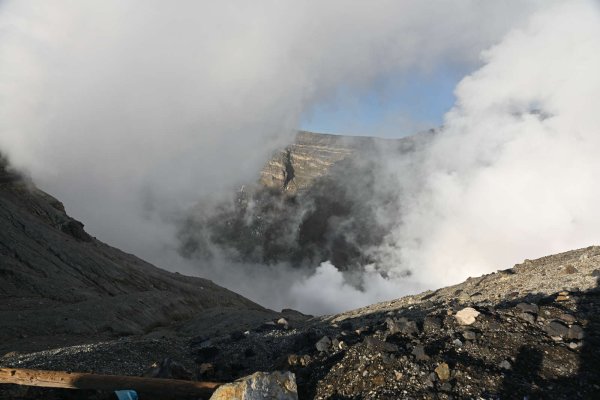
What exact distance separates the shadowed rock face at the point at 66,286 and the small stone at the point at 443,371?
16.4m

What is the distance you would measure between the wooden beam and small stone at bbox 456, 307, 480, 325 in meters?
5.26

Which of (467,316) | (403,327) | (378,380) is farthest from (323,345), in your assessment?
(467,316)

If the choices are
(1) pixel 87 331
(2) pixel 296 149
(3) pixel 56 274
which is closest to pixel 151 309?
(3) pixel 56 274

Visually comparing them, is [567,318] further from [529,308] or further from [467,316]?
[467,316]

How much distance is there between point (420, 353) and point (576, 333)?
3.36 metres

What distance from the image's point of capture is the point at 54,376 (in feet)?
25.5

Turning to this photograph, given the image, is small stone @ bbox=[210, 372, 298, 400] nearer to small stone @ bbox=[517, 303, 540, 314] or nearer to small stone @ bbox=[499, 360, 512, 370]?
small stone @ bbox=[499, 360, 512, 370]

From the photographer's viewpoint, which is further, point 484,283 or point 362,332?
point 484,283

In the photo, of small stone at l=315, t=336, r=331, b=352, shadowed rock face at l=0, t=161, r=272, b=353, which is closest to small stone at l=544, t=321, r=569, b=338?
small stone at l=315, t=336, r=331, b=352

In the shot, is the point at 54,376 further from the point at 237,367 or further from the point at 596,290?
the point at 596,290

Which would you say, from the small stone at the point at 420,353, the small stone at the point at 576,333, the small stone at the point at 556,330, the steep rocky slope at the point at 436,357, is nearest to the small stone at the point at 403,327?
the steep rocky slope at the point at 436,357

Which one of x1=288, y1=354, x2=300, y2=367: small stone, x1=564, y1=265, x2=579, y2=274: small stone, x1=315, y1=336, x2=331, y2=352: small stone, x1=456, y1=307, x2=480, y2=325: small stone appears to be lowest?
x1=288, y1=354, x2=300, y2=367: small stone

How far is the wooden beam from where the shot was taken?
7680 mm

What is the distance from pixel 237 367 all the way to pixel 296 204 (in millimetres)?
85389
